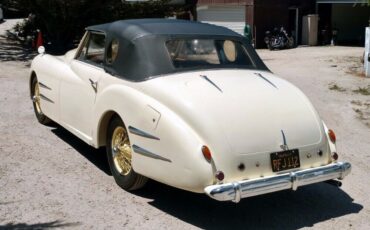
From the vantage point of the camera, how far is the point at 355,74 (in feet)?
50.8

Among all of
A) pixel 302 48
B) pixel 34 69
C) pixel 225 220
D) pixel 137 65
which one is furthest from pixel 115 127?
pixel 302 48

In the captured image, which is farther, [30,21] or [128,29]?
[30,21]

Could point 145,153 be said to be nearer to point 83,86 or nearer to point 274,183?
point 274,183

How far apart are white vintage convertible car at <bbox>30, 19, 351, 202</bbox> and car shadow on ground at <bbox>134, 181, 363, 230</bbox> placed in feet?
1.23

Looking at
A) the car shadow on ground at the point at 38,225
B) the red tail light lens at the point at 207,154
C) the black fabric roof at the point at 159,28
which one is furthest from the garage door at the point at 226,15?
the car shadow on ground at the point at 38,225

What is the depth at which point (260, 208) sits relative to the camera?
508cm

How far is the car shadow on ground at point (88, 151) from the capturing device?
6177 millimetres

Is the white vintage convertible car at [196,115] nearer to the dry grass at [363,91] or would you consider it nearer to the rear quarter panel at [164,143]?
the rear quarter panel at [164,143]

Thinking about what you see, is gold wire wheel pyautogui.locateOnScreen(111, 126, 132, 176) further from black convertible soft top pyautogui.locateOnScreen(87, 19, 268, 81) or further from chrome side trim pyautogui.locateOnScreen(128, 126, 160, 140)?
black convertible soft top pyautogui.locateOnScreen(87, 19, 268, 81)

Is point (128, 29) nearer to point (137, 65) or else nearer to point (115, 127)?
point (137, 65)

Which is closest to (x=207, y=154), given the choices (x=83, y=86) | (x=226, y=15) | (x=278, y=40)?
(x=83, y=86)

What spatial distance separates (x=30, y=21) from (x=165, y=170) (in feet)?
63.4

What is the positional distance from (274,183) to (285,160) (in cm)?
29

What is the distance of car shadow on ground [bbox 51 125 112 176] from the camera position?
6177 millimetres
